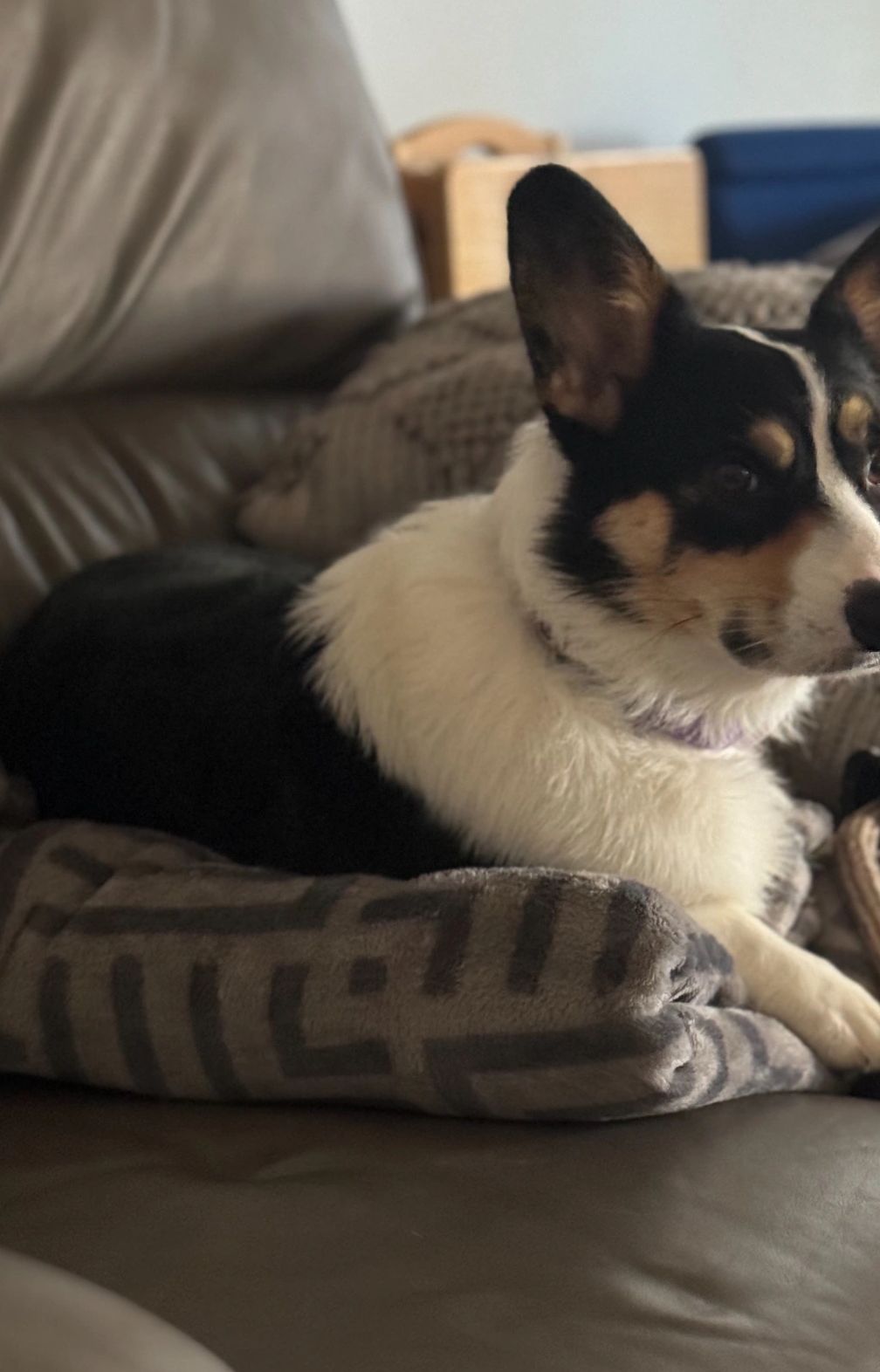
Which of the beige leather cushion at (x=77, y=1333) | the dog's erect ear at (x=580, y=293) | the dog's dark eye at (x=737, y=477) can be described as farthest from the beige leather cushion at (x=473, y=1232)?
the dog's erect ear at (x=580, y=293)

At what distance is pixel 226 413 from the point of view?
6.00 feet

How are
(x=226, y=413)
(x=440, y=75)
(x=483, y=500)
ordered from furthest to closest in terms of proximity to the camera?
(x=440, y=75), (x=226, y=413), (x=483, y=500)

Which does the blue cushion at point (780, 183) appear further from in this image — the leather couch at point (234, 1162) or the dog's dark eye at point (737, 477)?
the dog's dark eye at point (737, 477)

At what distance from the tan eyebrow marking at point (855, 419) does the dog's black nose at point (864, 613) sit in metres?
0.14

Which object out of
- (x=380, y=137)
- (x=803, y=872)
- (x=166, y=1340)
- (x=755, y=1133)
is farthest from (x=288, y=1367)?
(x=380, y=137)

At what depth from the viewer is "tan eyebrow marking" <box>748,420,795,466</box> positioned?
1.11 metres

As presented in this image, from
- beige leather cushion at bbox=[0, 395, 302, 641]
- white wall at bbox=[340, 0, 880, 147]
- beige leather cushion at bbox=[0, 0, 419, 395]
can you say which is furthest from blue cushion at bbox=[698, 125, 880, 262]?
beige leather cushion at bbox=[0, 395, 302, 641]

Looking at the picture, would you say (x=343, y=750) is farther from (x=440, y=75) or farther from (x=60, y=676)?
(x=440, y=75)

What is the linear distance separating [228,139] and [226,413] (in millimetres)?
321

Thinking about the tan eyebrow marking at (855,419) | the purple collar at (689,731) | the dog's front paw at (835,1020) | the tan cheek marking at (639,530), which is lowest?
the dog's front paw at (835,1020)

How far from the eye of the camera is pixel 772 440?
111cm

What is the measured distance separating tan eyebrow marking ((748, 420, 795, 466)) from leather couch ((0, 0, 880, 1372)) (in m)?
0.47

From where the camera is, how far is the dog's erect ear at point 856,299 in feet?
4.02

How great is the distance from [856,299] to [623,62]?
2442mm
